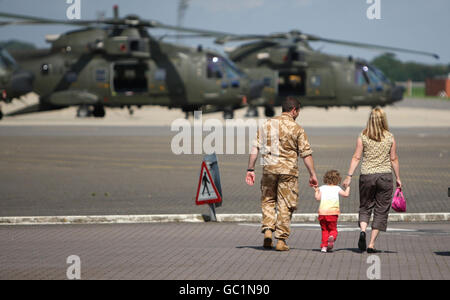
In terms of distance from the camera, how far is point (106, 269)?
9219 millimetres

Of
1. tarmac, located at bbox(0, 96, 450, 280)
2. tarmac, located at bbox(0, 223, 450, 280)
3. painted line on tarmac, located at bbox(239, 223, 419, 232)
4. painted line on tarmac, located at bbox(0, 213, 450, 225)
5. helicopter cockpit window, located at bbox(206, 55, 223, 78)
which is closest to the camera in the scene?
tarmac, located at bbox(0, 223, 450, 280)

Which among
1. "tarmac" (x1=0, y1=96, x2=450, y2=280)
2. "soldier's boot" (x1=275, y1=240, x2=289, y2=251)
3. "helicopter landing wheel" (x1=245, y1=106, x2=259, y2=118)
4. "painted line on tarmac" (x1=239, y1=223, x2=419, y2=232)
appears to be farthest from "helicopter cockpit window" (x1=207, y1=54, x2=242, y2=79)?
"soldier's boot" (x1=275, y1=240, x2=289, y2=251)

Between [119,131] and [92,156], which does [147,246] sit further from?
[119,131]

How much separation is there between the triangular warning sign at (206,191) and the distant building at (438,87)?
13280cm

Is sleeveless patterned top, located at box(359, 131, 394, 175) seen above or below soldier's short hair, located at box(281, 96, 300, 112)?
below

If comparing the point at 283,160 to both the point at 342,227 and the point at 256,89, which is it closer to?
the point at 342,227

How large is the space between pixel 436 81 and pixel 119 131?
117 meters

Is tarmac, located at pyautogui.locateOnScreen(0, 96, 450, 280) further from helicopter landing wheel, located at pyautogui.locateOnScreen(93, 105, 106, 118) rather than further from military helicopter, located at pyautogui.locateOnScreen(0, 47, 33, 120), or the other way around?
helicopter landing wheel, located at pyautogui.locateOnScreen(93, 105, 106, 118)

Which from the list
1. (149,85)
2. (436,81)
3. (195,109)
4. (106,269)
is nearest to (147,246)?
(106,269)

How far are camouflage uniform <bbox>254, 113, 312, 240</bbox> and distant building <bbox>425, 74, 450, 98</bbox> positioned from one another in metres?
135

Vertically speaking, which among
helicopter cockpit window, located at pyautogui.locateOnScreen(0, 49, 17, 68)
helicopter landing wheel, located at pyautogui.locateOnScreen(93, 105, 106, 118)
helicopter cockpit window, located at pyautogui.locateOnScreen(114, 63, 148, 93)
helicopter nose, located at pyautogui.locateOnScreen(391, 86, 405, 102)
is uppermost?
helicopter cockpit window, located at pyautogui.locateOnScreen(0, 49, 17, 68)

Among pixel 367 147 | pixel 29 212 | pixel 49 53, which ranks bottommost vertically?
pixel 29 212

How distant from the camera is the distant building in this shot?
14338cm

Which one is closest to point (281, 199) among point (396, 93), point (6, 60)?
point (6, 60)
